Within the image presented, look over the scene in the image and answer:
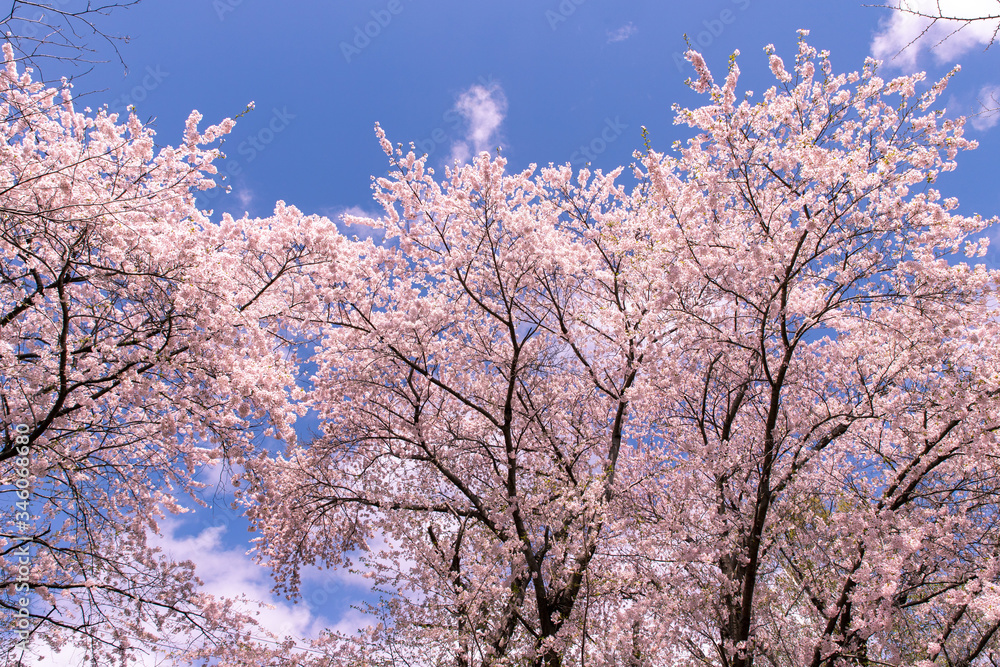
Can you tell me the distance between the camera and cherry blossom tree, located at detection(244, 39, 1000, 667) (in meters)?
6.38

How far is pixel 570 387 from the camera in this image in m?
11.3

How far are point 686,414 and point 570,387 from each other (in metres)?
2.36

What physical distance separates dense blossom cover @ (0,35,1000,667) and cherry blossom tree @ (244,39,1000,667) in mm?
62

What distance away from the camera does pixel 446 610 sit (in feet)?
A: 30.9

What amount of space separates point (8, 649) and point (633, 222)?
1154 centimetres

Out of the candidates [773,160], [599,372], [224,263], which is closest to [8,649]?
[224,263]

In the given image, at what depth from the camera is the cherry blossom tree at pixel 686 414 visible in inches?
251

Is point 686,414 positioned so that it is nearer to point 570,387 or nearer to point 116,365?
point 570,387

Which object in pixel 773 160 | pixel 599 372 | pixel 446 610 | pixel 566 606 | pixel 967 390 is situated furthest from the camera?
pixel 599 372

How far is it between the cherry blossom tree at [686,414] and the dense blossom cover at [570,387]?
0.06 m

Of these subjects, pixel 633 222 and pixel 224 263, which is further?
pixel 633 222

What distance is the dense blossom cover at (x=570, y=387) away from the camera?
20.6 feet

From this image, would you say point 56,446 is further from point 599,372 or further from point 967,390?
point 967,390

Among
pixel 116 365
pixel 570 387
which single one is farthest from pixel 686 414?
pixel 116 365
